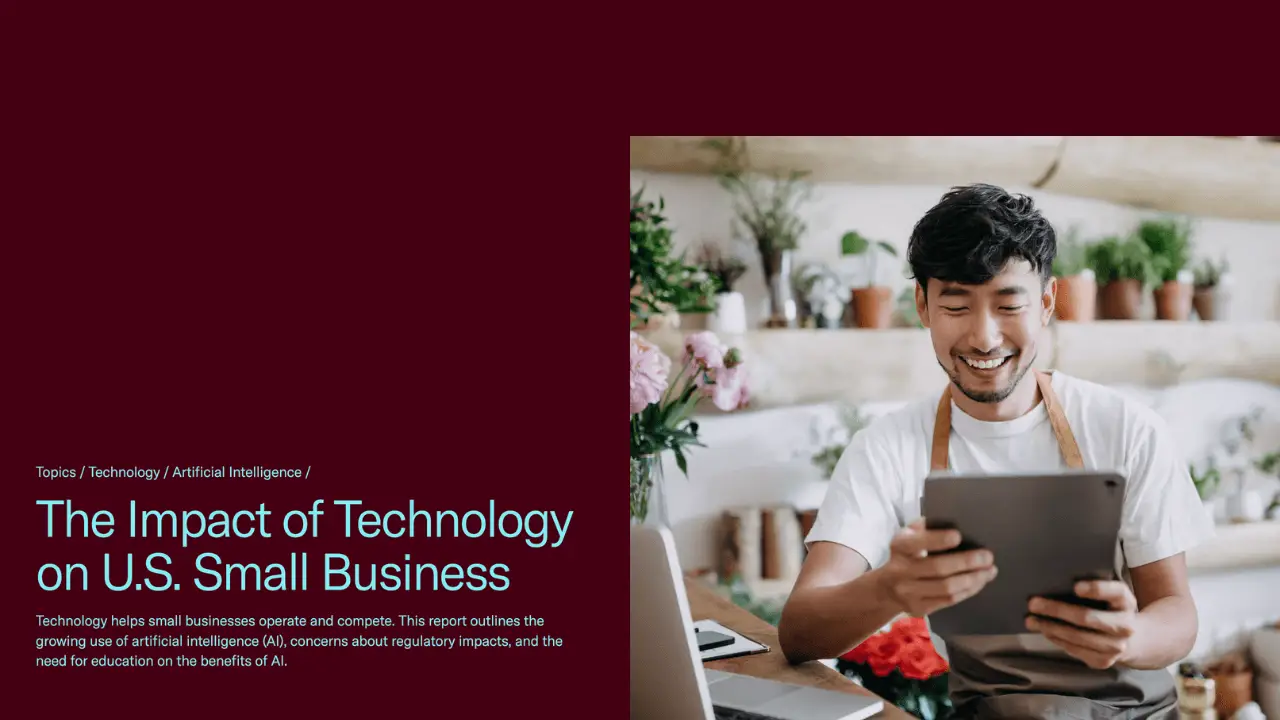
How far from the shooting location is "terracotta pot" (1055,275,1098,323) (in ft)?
9.78

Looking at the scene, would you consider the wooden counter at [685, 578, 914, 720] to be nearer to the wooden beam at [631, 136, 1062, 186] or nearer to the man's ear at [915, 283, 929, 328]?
the man's ear at [915, 283, 929, 328]

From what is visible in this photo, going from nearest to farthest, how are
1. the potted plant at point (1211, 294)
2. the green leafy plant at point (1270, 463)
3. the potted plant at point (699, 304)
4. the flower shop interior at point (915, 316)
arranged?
the potted plant at point (699, 304), the flower shop interior at point (915, 316), the potted plant at point (1211, 294), the green leafy plant at point (1270, 463)

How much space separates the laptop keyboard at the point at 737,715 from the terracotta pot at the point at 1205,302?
2586mm

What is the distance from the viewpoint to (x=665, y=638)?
114 cm

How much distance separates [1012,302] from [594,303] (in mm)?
795

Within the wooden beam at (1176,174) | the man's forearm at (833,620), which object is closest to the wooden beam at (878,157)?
the wooden beam at (1176,174)

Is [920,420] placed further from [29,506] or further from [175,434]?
[29,506]

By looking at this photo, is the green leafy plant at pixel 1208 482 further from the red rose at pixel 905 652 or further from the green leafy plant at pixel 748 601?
the red rose at pixel 905 652

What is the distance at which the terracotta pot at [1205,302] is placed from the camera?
3.16 meters

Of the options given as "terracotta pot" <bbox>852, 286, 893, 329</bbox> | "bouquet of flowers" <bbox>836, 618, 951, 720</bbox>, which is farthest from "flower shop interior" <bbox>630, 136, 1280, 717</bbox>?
"bouquet of flowers" <bbox>836, 618, 951, 720</bbox>

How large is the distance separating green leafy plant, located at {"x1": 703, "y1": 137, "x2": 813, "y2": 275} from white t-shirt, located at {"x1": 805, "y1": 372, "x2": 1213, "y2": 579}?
3.28ft

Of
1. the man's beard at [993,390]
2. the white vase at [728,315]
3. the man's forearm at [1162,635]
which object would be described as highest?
the white vase at [728,315]

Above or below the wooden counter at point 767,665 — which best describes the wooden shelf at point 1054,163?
above

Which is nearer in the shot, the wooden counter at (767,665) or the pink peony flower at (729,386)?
the wooden counter at (767,665)
